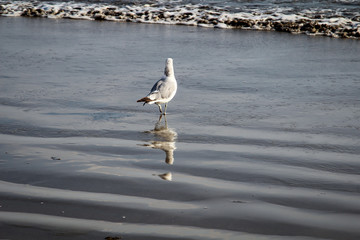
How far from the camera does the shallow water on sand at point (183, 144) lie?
10.4 feet

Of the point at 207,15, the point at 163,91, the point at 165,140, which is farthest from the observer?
the point at 207,15

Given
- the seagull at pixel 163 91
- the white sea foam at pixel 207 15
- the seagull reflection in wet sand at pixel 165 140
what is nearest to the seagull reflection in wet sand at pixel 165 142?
the seagull reflection in wet sand at pixel 165 140

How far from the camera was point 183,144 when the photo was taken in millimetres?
5066

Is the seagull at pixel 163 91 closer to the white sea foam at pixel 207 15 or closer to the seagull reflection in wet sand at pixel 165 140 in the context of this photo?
the seagull reflection in wet sand at pixel 165 140

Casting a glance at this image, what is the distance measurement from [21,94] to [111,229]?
4.59 metres

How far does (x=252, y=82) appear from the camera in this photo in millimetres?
7824

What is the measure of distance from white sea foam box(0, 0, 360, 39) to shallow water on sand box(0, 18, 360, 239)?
2493mm

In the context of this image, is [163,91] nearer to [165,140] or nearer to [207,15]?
[165,140]

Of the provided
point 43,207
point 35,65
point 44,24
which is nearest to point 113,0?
point 44,24

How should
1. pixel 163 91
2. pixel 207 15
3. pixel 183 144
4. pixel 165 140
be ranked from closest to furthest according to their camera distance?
1. pixel 183 144
2. pixel 165 140
3. pixel 163 91
4. pixel 207 15

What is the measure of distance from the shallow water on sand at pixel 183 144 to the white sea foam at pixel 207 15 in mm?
2493

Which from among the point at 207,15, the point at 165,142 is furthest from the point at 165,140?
the point at 207,15

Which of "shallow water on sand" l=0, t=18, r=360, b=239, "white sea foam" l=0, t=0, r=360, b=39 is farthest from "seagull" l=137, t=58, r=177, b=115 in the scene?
"white sea foam" l=0, t=0, r=360, b=39

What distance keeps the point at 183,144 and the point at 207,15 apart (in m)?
10.6
